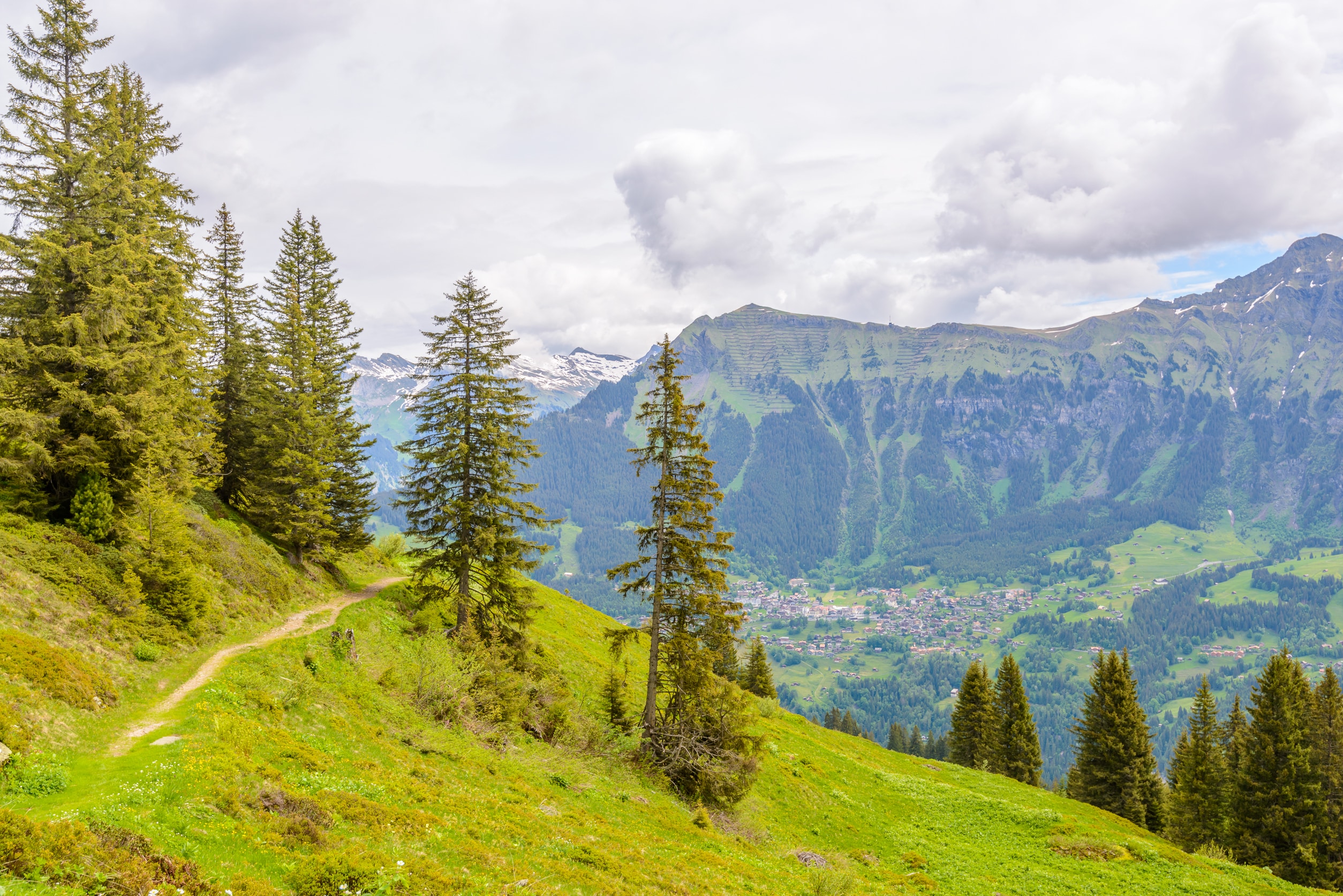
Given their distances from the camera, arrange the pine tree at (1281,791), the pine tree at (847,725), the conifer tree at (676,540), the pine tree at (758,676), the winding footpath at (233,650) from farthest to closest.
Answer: the pine tree at (847,725) → the pine tree at (758,676) → the pine tree at (1281,791) → the conifer tree at (676,540) → the winding footpath at (233,650)

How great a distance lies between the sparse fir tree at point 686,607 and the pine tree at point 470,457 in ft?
24.2

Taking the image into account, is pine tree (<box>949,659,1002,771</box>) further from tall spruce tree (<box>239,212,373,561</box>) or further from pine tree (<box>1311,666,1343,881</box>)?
tall spruce tree (<box>239,212,373,561</box>)

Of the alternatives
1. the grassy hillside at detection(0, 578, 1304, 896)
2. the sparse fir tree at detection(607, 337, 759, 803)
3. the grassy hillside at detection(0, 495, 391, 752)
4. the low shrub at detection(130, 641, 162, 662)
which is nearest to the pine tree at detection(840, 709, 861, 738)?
the grassy hillside at detection(0, 578, 1304, 896)

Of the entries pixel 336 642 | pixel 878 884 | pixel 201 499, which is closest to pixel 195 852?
pixel 336 642

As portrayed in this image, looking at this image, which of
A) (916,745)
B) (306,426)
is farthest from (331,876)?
(916,745)

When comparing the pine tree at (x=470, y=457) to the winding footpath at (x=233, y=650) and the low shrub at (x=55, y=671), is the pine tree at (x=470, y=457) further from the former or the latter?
the low shrub at (x=55, y=671)

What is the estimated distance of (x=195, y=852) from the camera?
36.3 ft

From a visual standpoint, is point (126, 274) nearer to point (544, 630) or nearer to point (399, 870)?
point (399, 870)

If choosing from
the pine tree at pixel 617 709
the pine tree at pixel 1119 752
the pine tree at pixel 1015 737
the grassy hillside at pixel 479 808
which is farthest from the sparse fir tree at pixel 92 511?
the pine tree at pixel 1015 737

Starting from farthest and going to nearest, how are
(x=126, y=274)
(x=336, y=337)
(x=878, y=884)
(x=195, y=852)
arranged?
(x=336, y=337) < (x=126, y=274) < (x=878, y=884) < (x=195, y=852)

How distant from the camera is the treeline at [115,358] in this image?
25.2 metres

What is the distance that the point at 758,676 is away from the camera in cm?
8331

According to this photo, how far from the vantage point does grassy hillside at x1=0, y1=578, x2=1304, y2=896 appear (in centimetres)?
1238

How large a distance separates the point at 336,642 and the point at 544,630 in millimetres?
22000
